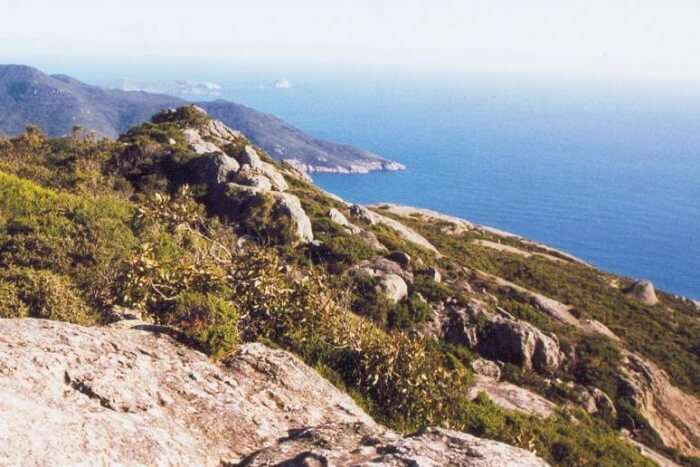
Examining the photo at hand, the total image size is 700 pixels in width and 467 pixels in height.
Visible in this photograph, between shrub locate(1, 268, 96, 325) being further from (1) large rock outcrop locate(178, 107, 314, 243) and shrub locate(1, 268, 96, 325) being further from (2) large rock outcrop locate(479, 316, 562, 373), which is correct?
(2) large rock outcrop locate(479, 316, 562, 373)

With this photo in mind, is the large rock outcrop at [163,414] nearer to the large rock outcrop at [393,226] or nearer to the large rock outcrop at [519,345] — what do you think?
the large rock outcrop at [519,345]

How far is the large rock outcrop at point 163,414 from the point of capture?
625cm

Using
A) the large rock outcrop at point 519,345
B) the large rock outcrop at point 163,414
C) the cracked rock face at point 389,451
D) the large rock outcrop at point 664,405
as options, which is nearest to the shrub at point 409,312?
the large rock outcrop at point 519,345

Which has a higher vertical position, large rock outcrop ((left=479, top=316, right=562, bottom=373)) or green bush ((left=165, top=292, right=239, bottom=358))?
green bush ((left=165, top=292, right=239, bottom=358))

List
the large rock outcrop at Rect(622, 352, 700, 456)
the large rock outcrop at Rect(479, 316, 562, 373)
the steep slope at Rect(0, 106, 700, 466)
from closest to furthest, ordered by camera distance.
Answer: the steep slope at Rect(0, 106, 700, 466)
the large rock outcrop at Rect(622, 352, 700, 456)
the large rock outcrop at Rect(479, 316, 562, 373)

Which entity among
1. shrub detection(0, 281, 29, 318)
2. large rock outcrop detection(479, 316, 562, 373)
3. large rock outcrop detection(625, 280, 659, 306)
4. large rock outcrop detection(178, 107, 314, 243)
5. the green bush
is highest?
the green bush

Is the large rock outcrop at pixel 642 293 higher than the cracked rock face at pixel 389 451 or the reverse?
the reverse

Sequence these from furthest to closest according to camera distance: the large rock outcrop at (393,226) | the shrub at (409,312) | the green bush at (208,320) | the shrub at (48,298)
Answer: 1. the large rock outcrop at (393,226)
2. the shrub at (409,312)
3. the shrub at (48,298)
4. the green bush at (208,320)

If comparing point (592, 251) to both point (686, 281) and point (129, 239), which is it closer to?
point (686, 281)

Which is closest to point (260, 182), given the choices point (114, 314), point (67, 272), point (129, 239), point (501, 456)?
point (129, 239)

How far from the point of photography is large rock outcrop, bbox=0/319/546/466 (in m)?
6.25

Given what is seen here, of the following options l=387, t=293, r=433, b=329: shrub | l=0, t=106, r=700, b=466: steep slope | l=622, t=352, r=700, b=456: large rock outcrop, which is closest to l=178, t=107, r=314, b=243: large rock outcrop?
l=0, t=106, r=700, b=466: steep slope

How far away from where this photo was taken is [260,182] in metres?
40.2

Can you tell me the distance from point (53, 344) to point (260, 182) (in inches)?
1289
